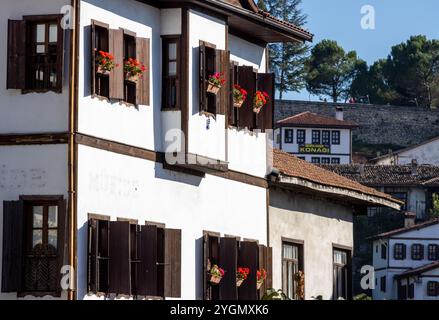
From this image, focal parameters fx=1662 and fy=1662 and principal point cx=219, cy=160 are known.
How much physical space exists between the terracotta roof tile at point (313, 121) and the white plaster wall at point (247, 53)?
311ft

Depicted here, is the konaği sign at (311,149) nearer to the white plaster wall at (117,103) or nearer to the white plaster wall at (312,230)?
the white plaster wall at (312,230)

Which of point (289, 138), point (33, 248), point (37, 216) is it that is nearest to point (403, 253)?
point (289, 138)

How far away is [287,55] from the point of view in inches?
5674

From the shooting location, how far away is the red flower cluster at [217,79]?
27.4 meters

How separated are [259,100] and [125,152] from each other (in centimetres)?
511

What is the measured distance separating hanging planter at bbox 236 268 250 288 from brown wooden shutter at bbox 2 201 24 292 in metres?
5.78

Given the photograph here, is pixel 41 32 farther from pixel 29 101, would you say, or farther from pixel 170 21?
pixel 170 21

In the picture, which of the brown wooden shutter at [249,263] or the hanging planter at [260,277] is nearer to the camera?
the brown wooden shutter at [249,263]

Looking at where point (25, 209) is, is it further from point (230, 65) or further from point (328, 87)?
point (328, 87)

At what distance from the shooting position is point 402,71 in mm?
163750

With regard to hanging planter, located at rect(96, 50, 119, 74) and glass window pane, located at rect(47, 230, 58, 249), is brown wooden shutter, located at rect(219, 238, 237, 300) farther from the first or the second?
glass window pane, located at rect(47, 230, 58, 249)

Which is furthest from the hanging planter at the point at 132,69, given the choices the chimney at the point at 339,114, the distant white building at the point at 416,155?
the chimney at the point at 339,114

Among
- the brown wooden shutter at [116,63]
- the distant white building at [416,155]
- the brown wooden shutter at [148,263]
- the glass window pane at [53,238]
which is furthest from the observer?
the distant white building at [416,155]

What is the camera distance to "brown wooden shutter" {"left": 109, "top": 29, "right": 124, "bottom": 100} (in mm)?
25109
